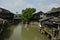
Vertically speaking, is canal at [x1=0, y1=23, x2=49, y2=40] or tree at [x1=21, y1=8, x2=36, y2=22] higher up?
tree at [x1=21, y1=8, x2=36, y2=22]

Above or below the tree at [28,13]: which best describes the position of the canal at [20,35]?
below

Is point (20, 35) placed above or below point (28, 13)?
below

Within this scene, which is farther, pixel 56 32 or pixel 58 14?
pixel 58 14

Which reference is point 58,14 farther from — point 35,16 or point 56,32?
point 35,16

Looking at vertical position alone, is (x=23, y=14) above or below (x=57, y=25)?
above

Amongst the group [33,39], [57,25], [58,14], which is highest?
[58,14]

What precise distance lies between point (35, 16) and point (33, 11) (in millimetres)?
2109

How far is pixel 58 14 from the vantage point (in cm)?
2995

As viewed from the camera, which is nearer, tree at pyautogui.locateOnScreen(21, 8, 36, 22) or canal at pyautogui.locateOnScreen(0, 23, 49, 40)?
canal at pyautogui.locateOnScreen(0, 23, 49, 40)

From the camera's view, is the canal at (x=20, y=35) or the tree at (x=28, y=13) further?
the tree at (x=28, y=13)

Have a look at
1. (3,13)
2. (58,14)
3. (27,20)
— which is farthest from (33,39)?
(27,20)

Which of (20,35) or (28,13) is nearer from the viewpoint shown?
(20,35)

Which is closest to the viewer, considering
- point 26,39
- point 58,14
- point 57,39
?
point 57,39

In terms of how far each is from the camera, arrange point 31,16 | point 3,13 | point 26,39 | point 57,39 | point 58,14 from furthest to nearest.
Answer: point 31,16
point 3,13
point 58,14
point 26,39
point 57,39
